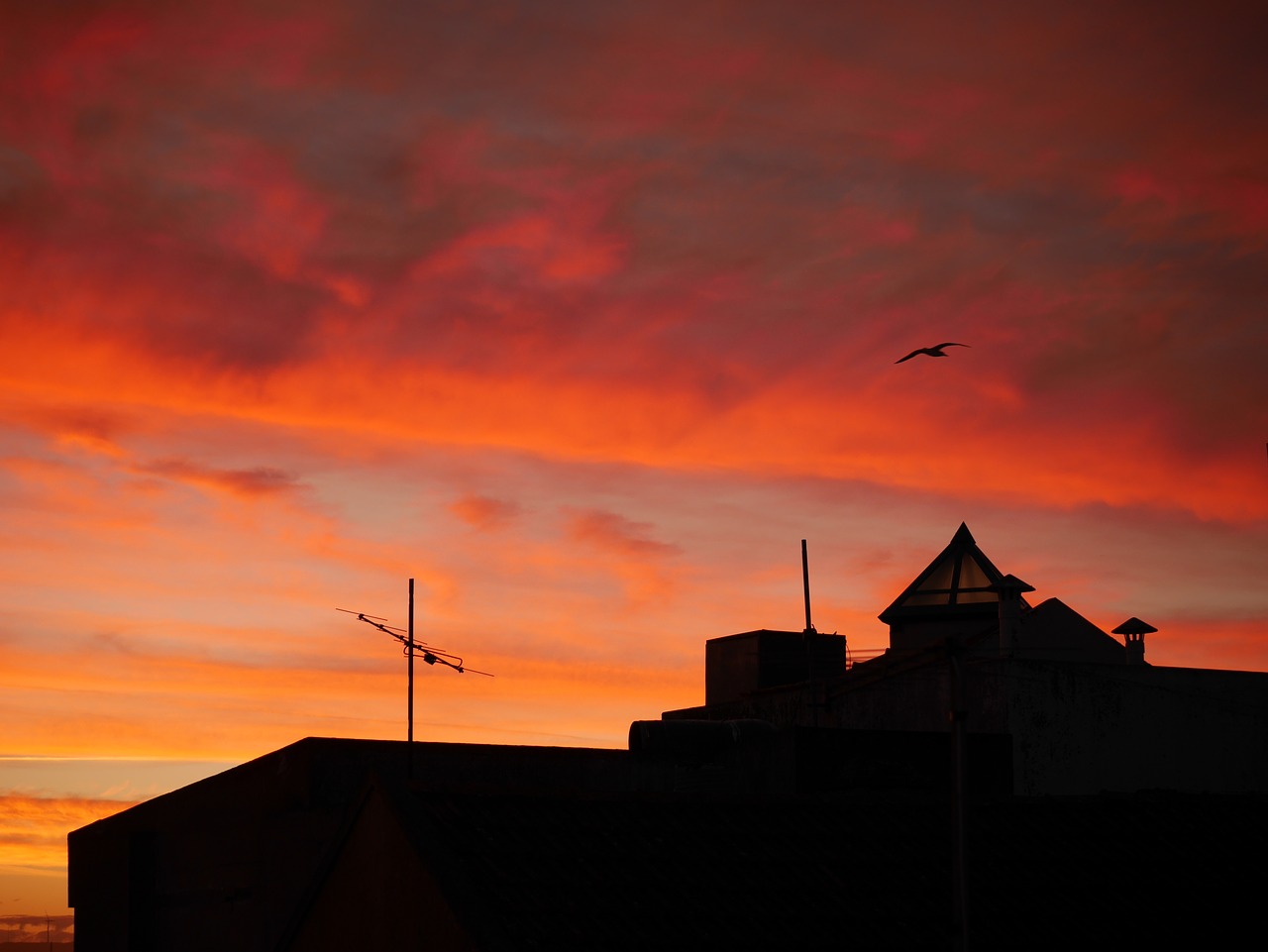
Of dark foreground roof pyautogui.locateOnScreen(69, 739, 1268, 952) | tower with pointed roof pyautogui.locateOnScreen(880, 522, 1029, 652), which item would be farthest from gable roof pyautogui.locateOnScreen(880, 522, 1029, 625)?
dark foreground roof pyautogui.locateOnScreen(69, 739, 1268, 952)

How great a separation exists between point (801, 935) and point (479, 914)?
4.20 m

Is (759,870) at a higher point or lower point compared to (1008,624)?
lower

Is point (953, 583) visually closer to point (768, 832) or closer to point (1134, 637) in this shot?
point (1134, 637)

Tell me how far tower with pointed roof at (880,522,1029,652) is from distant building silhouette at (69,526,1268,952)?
1446 cm

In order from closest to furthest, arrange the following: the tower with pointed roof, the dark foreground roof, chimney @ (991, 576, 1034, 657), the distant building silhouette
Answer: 1. the dark foreground roof
2. the distant building silhouette
3. chimney @ (991, 576, 1034, 657)
4. the tower with pointed roof

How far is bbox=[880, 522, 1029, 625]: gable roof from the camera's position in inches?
2232

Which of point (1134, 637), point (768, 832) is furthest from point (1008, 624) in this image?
point (768, 832)

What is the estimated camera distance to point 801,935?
1772 cm

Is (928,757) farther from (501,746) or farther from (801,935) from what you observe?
(801,935)

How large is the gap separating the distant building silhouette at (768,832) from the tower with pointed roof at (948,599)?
14.5 m

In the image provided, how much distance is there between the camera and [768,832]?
65.0 feet

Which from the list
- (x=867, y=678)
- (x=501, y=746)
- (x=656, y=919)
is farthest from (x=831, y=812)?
(x=867, y=678)

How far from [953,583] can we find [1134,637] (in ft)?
30.9

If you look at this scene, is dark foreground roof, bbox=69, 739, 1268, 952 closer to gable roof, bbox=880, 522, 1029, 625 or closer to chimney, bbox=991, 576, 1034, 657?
chimney, bbox=991, 576, 1034, 657
